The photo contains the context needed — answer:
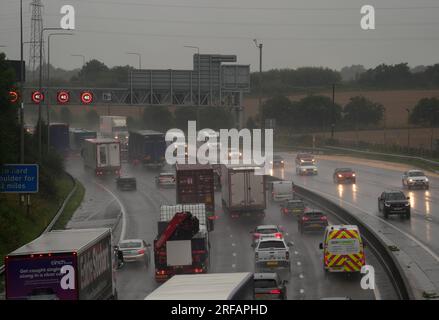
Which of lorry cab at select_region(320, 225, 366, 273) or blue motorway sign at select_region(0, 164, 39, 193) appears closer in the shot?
lorry cab at select_region(320, 225, 366, 273)

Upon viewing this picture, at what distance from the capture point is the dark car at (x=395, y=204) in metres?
44.4

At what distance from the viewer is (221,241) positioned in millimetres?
40469

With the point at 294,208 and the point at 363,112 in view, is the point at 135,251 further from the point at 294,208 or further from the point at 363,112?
the point at 363,112

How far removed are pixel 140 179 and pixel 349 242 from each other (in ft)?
167

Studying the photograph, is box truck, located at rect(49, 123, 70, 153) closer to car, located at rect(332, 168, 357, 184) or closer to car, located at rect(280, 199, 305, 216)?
car, located at rect(332, 168, 357, 184)

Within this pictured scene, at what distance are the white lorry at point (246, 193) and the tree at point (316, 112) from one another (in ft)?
312

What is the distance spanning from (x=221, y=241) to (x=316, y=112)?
348 ft

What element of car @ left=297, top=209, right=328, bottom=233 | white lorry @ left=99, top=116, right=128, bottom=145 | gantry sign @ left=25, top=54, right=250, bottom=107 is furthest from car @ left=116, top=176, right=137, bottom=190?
white lorry @ left=99, top=116, right=128, bottom=145

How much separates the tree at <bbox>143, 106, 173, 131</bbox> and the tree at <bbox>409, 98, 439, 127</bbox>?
4211 centimetres

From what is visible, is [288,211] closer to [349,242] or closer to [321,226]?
[321,226]

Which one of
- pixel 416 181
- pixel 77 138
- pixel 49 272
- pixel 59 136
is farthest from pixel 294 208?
pixel 77 138

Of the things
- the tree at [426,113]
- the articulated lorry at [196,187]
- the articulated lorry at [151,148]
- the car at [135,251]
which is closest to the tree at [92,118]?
the tree at [426,113]

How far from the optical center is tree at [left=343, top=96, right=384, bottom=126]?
145 m

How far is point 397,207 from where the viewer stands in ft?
146
